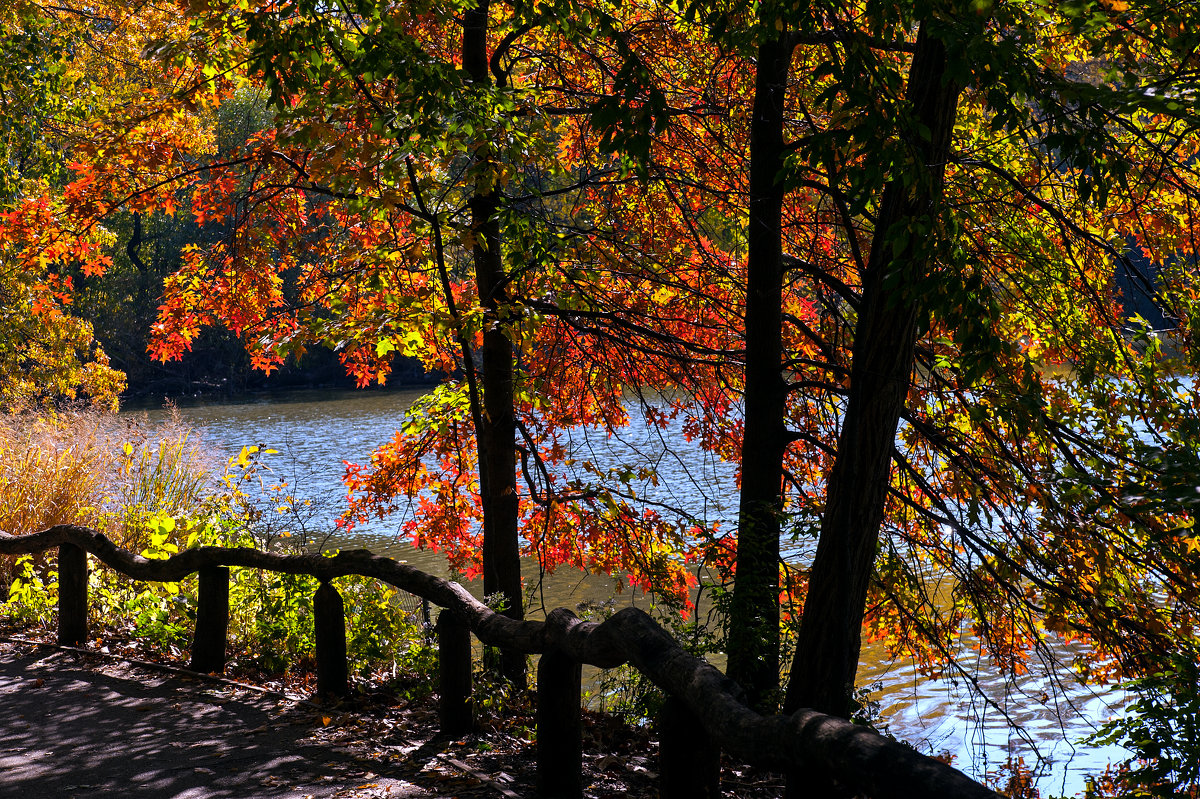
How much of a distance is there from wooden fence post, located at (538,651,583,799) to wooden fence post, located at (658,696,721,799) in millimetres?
680

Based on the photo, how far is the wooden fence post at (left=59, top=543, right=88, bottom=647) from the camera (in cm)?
732

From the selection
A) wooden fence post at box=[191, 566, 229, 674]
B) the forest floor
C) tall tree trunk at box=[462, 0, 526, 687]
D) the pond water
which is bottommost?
the pond water

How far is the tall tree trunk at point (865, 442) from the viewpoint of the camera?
5.04 m

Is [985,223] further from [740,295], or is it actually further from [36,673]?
[36,673]

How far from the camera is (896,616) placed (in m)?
7.44

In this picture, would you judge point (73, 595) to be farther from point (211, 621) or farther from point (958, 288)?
point (958, 288)

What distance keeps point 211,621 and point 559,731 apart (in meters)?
3.12

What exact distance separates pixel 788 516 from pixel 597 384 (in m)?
2.88

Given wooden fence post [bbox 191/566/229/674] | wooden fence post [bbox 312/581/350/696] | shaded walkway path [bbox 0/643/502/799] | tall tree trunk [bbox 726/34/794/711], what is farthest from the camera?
wooden fence post [bbox 191/566/229/674]

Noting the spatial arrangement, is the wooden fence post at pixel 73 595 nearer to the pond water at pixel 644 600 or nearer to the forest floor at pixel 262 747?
the forest floor at pixel 262 747

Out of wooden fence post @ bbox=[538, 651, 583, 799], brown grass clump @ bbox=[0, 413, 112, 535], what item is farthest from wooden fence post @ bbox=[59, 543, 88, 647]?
wooden fence post @ bbox=[538, 651, 583, 799]

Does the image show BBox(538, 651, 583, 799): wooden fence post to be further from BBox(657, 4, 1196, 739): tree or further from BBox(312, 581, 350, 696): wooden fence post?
BBox(312, 581, 350, 696): wooden fence post

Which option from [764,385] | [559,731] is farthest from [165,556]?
[559,731]

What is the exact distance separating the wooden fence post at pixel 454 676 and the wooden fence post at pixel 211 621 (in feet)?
Answer: 6.35
